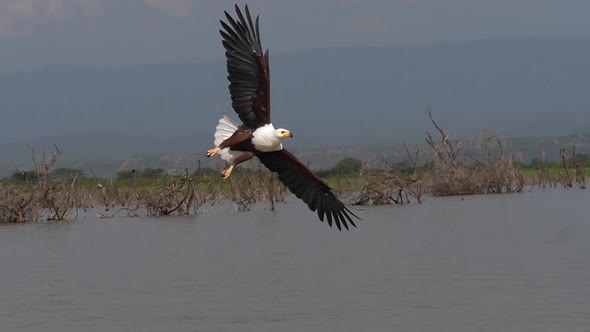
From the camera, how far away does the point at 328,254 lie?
23062 millimetres

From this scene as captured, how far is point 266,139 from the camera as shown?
47.3 ft

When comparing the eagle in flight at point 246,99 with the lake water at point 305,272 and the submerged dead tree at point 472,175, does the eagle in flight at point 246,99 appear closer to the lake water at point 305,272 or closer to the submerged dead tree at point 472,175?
the lake water at point 305,272

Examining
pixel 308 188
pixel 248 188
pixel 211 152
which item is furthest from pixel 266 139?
pixel 248 188

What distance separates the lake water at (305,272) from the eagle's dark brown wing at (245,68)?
7.75 ft

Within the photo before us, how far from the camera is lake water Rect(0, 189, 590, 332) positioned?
598 inches

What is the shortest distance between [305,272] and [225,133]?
570cm

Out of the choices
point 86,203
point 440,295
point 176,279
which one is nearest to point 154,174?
point 86,203

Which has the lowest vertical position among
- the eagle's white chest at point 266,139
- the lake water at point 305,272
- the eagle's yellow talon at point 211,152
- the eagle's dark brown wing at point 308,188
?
the lake water at point 305,272

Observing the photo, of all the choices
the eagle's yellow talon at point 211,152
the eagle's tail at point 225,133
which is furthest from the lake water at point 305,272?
the eagle's yellow talon at point 211,152

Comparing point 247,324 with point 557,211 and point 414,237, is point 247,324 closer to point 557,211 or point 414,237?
point 414,237

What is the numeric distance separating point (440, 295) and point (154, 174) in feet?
120

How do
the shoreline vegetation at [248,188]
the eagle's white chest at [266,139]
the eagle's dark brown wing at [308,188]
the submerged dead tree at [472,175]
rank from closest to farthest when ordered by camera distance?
the eagle's white chest at [266,139] → the eagle's dark brown wing at [308,188] → the shoreline vegetation at [248,188] → the submerged dead tree at [472,175]

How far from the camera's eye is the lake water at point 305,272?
15.2 meters

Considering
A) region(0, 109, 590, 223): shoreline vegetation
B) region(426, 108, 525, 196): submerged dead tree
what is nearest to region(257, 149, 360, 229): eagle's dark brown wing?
region(0, 109, 590, 223): shoreline vegetation
